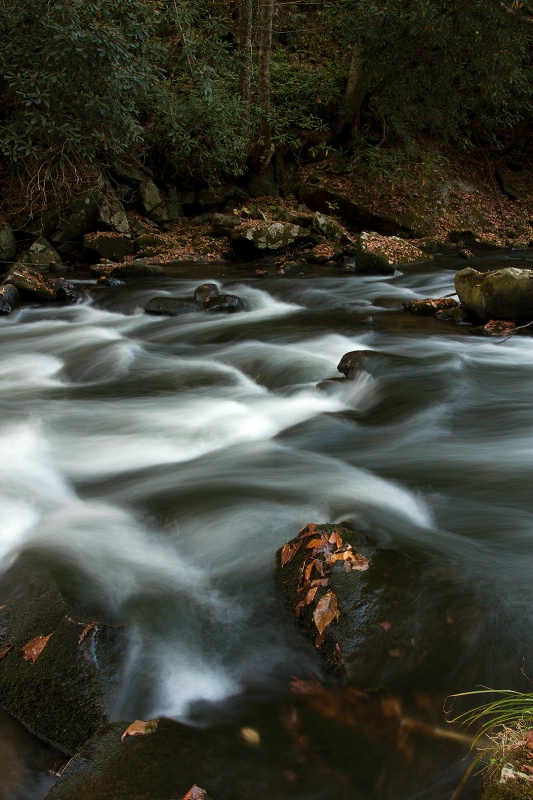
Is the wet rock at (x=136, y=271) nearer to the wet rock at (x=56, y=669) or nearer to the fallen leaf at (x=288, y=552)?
the fallen leaf at (x=288, y=552)

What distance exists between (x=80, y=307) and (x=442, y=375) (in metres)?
6.43

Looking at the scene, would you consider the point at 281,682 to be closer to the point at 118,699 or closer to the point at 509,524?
the point at 118,699

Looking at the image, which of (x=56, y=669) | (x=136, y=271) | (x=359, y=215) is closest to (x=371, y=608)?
(x=56, y=669)

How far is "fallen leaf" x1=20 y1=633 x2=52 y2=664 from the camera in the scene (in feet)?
9.29

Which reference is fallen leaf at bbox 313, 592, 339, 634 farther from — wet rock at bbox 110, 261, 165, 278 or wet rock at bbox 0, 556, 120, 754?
wet rock at bbox 110, 261, 165, 278

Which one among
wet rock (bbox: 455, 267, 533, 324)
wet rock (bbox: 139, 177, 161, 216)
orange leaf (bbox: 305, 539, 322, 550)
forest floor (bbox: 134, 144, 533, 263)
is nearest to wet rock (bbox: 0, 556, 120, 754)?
orange leaf (bbox: 305, 539, 322, 550)

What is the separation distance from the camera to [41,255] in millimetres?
12523

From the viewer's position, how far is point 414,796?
2.25 meters

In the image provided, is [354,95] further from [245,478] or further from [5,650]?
[5,650]

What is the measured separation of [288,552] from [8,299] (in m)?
8.28

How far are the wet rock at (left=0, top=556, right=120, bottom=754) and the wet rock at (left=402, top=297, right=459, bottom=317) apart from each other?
7801 mm

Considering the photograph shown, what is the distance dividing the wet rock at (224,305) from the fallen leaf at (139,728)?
8.12m

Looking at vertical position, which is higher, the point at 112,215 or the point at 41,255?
the point at 112,215

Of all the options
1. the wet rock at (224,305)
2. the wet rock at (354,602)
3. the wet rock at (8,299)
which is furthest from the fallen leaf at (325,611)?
the wet rock at (8,299)
